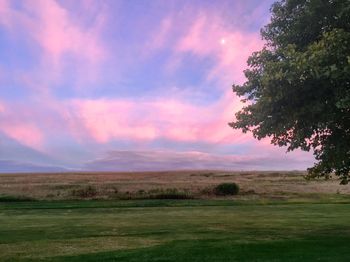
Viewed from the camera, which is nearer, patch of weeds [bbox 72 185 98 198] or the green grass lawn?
the green grass lawn

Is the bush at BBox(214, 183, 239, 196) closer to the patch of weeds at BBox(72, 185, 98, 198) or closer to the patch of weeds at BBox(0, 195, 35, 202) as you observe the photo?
the patch of weeds at BBox(72, 185, 98, 198)

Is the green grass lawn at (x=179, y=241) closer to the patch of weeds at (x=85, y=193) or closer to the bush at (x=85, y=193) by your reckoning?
the patch of weeds at (x=85, y=193)

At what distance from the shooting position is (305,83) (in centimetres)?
2533

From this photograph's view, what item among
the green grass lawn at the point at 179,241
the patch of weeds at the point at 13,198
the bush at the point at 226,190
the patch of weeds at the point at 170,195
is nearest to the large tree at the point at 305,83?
the green grass lawn at the point at 179,241

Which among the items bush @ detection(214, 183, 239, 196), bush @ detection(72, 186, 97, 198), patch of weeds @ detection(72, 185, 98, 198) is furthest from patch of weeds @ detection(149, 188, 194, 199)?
bush @ detection(72, 186, 97, 198)

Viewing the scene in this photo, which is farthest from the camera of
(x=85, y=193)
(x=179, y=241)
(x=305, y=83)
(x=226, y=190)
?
(x=226, y=190)

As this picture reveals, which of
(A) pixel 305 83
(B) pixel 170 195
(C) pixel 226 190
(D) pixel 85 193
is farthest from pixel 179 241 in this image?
(C) pixel 226 190

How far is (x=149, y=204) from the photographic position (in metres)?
76.6

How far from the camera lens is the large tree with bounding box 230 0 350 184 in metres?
24.0

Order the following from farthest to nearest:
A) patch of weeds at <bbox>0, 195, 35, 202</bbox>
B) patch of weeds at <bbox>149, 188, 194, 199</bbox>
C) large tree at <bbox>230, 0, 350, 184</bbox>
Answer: patch of weeds at <bbox>149, 188, 194, 199</bbox> → patch of weeds at <bbox>0, 195, 35, 202</bbox> → large tree at <bbox>230, 0, 350, 184</bbox>

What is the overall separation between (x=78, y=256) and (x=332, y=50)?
1610 centimetres

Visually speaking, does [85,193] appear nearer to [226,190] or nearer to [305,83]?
[226,190]

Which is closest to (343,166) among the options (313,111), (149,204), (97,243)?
(313,111)

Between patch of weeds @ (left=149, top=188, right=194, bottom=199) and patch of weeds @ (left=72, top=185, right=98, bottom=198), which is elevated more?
patch of weeds @ (left=72, top=185, right=98, bottom=198)
